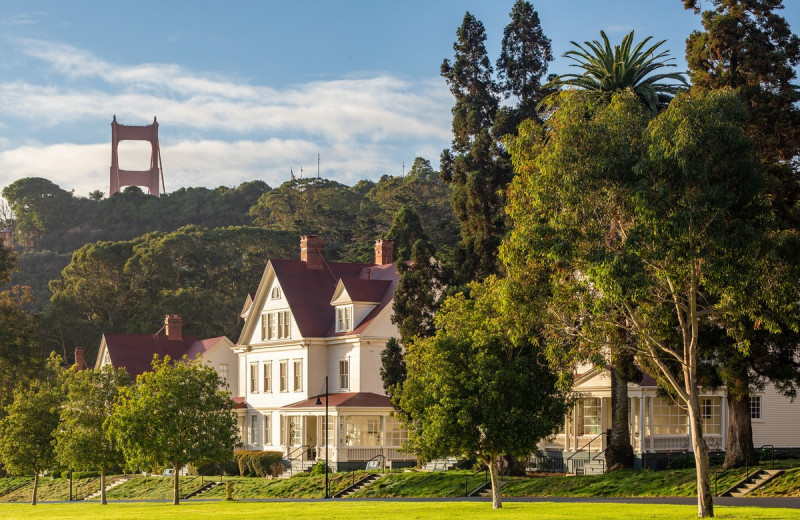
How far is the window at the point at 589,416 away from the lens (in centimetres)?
5128

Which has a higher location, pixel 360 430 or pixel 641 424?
pixel 641 424

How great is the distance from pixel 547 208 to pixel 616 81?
16367 mm

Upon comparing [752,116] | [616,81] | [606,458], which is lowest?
[606,458]

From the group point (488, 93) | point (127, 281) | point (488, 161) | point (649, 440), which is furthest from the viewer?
point (127, 281)

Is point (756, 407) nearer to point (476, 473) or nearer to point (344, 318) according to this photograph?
point (476, 473)

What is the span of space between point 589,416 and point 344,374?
657 inches

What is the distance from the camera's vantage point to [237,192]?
504ft

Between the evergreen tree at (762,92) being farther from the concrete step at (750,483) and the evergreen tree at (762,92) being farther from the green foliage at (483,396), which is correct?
the green foliage at (483,396)

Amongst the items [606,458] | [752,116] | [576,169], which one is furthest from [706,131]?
[606,458]

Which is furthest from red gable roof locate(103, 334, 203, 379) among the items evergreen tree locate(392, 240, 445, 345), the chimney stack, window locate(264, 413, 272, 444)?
evergreen tree locate(392, 240, 445, 345)

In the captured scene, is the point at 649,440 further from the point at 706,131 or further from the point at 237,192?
the point at 237,192

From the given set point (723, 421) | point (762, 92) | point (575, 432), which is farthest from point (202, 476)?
point (762, 92)

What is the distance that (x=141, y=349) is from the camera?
80750 mm

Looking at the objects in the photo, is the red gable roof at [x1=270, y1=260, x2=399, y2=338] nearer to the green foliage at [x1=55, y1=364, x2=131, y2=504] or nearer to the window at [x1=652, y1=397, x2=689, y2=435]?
the green foliage at [x1=55, y1=364, x2=131, y2=504]
